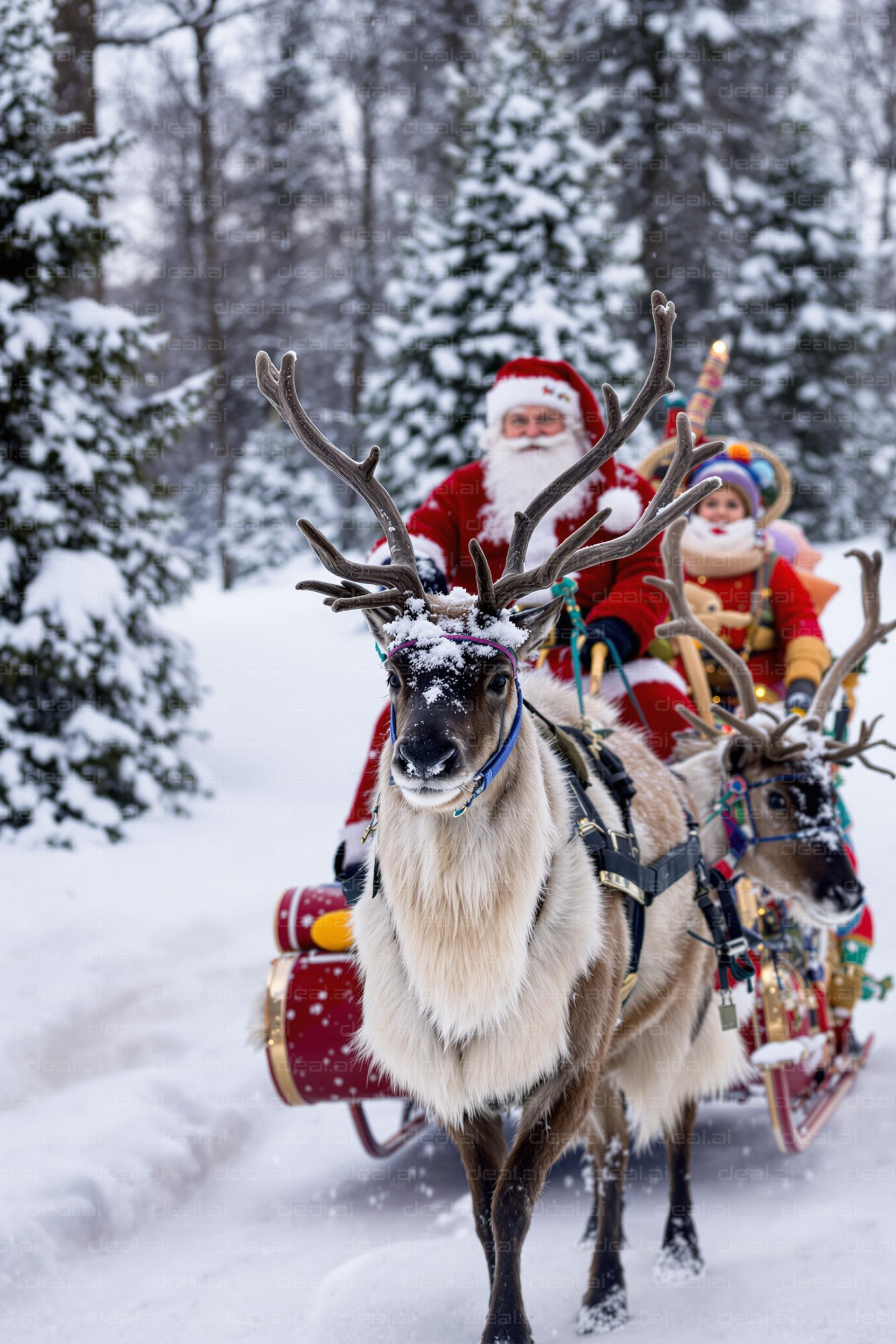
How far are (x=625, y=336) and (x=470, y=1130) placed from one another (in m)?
15.3

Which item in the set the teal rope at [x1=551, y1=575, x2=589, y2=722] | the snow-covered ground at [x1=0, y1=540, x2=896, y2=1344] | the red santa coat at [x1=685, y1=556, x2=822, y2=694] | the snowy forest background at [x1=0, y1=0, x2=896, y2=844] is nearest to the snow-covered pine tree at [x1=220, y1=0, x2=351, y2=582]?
the snowy forest background at [x1=0, y1=0, x2=896, y2=844]

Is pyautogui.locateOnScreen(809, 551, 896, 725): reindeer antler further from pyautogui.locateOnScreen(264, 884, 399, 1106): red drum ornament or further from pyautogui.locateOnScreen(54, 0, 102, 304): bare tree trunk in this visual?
pyautogui.locateOnScreen(54, 0, 102, 304): bare tree trunk

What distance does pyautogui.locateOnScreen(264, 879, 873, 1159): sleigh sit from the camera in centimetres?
360

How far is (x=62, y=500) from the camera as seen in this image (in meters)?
7.98

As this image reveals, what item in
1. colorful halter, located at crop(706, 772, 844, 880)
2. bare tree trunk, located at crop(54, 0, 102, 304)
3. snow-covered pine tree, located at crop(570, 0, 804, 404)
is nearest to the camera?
colorful halter, located at crop(706, 772, 844, 880)

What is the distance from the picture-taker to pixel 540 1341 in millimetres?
3098

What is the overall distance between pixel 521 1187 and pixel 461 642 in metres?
1.29

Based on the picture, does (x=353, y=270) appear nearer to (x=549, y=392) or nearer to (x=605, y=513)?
(x=549, y=392)

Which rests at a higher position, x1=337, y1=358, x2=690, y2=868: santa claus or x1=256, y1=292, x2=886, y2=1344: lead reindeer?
x1=337, y1=358, x2=690, y2=868: santa claus

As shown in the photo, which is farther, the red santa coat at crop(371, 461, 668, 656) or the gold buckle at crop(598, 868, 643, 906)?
the red santa coat at crop(371, 461, 668, 656)

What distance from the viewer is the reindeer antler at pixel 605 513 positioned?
2674 millimetres

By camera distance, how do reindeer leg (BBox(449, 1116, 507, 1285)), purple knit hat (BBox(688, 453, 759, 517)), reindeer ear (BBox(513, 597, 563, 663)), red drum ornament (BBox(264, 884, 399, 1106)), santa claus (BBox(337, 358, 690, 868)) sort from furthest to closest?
purple knit hat (BBox(688, 453, 759, 517)) → santa claus (BBox(337, 358, 690, 868)) → red drum ornament (BBox(264, 884, 399, 1106)) → reindeer leg (BBox(449, 1116, 507, 1285)) → reindeer ear (BBox(513, 597, 563, 663))

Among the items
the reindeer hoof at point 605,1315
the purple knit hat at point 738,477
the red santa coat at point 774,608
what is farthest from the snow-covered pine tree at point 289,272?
the reindeer hoof at point 605,1315

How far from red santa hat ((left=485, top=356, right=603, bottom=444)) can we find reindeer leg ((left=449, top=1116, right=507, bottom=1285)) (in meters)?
2.63
